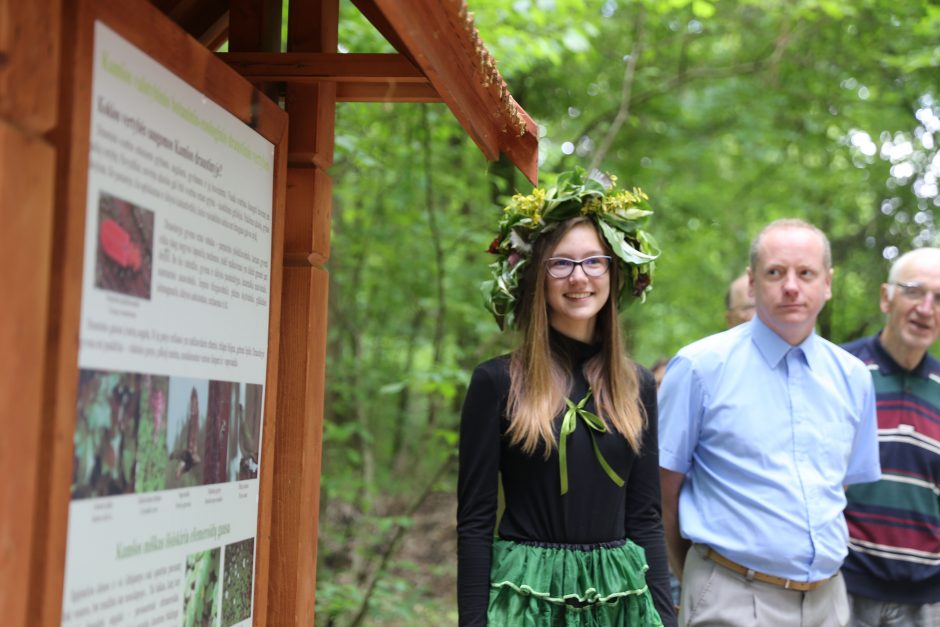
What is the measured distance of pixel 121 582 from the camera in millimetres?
1726

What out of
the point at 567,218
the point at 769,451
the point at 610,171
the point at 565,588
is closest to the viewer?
the point at 565,588

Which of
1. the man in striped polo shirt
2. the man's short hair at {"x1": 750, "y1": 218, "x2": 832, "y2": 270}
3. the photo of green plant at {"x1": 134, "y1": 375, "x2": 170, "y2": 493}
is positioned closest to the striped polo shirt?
the man in striped polo shirt

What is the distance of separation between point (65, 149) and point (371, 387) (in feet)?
26.2

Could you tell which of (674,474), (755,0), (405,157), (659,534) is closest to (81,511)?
(659,534)

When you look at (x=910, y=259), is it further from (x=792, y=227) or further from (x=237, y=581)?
(x=237, y=581)

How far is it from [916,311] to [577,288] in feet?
6.50

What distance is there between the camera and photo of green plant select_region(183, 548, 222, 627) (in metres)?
1.98

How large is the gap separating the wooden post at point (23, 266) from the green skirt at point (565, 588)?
1530 millimetres

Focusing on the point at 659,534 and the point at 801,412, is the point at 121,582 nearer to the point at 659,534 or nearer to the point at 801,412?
the point at 659,534

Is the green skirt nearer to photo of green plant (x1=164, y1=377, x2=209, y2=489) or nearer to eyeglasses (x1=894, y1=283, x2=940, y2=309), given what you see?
photo of green plant (x1=164, y1=377, x2=209, y2=489)

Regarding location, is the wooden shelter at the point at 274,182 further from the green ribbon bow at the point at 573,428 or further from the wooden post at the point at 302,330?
the green ribbon bow at the point at 573,428

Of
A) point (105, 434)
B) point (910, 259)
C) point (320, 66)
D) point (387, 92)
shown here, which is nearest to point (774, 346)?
point (910, 259)

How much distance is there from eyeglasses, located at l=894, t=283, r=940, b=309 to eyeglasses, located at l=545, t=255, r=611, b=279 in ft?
6.26

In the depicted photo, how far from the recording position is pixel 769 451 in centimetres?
352
